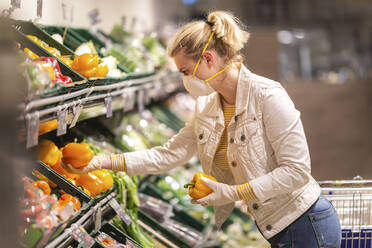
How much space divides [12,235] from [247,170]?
1170 millimetres

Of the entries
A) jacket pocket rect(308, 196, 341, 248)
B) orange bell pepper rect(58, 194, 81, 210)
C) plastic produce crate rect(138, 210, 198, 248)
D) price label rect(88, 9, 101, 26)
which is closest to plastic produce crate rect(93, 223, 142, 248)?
orange bell pepper rect(58, 194, 81, 210)

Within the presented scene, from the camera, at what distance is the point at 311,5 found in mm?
10930

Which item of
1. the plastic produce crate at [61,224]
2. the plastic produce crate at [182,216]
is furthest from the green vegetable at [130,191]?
the plastic produce crate at [182,216]

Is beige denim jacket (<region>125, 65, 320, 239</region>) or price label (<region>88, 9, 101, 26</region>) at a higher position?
price label (<region>88, 9, 101, 26</region>)

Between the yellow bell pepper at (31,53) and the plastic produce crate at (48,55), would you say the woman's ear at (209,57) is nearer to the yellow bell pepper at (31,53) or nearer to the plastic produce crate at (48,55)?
the plastic produce crate at (48,55)

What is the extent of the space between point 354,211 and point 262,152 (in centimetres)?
67

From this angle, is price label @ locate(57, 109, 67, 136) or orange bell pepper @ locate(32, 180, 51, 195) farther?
orange bell pepper @ locate(32, 180, 51, 195)

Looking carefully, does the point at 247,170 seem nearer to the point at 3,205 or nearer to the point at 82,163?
the point at 82,163

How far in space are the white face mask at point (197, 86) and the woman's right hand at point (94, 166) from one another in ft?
1.80

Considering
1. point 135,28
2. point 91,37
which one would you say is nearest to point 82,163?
point 91,37

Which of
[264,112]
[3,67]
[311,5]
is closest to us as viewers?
[3,67]

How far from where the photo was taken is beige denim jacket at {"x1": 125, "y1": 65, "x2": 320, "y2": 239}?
221cm

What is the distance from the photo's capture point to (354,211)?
2615 millimetres

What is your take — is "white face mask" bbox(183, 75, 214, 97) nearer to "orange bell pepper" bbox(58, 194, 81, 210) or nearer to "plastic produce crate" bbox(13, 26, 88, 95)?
"plastic produce crate" bbox(13, 26, 88, 95)
